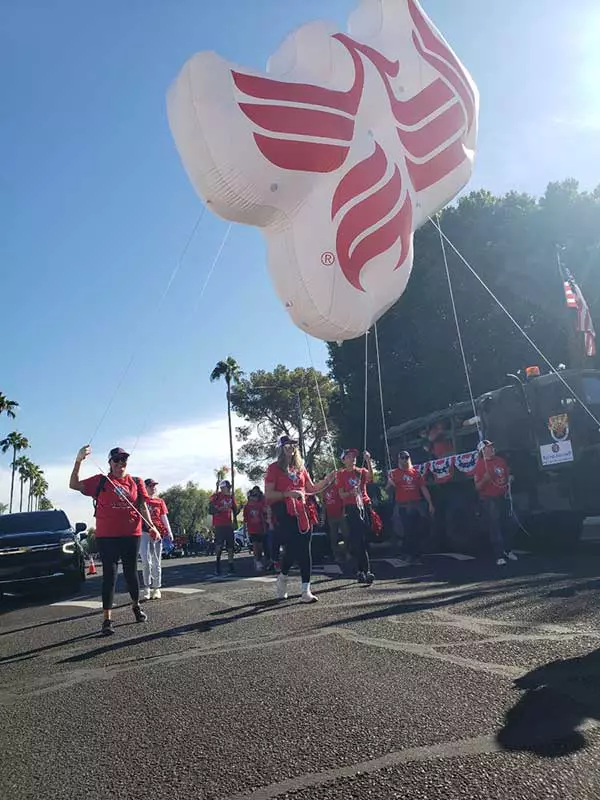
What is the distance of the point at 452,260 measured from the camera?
76.0 feet

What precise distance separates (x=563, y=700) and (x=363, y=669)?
47.5 inches

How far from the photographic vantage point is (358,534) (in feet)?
26.6

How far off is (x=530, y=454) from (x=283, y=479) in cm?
508

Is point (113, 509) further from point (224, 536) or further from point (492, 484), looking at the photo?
point (224, 536)

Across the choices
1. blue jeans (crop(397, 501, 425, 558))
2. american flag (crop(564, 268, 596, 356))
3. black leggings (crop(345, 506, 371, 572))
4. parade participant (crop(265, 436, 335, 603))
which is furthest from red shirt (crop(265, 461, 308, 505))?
american flag (crop(564, 268, 596, 356))

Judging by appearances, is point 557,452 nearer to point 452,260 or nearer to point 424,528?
point 424,528

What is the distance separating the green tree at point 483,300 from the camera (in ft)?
72.4

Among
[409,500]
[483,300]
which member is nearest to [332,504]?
[409,500]

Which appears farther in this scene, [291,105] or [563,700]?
[291,105]

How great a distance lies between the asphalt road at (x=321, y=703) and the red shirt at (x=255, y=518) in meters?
6.32

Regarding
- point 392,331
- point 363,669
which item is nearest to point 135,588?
point 363,669

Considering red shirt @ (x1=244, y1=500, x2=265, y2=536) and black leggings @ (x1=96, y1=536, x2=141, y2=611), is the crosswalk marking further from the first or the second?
red shirt @ (x1=244, y1=500, x2=265, y2=536)

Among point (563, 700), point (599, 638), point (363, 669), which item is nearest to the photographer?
point (563, 700)

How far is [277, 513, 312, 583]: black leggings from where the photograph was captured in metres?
6.85
